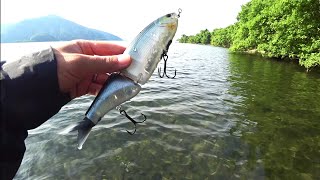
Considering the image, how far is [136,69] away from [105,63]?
1.22ft

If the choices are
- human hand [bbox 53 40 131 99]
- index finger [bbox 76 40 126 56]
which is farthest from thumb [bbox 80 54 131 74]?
index finger [bbox 76 40 126 56]

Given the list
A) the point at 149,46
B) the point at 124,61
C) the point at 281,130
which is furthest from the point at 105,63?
the point at 281,130

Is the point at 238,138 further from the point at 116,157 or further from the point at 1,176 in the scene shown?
the point at 1,176

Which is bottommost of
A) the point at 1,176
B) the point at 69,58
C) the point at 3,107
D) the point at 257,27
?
the point at 1,176

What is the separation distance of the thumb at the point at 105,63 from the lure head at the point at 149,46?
7cm

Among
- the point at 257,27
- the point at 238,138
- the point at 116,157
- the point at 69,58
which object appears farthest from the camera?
the point at 257,27

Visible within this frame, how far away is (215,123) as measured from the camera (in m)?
10.1

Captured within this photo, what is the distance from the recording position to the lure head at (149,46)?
104 inches

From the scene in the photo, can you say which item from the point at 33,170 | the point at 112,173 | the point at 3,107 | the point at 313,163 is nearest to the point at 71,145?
the point at 33,170

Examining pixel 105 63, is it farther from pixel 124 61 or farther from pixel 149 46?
pixel 149 46

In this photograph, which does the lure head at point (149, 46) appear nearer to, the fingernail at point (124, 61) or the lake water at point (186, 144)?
the fingernail at point (124, 61)

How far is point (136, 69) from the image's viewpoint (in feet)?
9.04

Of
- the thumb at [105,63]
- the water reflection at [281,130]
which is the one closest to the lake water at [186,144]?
the water reflection at [281,130]

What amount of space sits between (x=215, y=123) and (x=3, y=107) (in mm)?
8796
